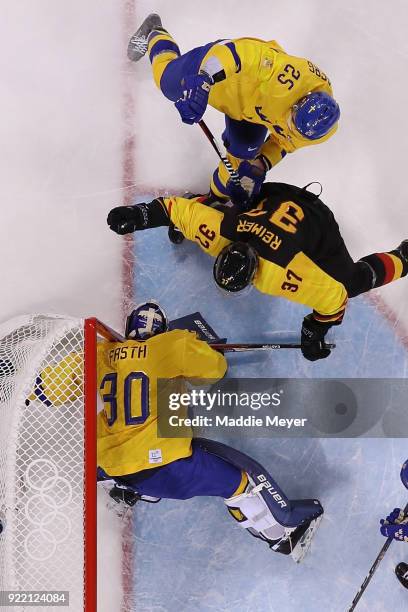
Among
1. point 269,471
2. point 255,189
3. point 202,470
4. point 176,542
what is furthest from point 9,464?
point 255,189

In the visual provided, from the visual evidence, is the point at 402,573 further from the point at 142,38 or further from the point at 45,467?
the point at 142,38

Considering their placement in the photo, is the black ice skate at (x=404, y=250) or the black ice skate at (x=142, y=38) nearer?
the black ice skate at (x=404, y=250)

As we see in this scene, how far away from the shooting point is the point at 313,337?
3.00 metres

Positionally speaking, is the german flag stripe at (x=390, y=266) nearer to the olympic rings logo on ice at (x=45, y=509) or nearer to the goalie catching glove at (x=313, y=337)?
the goalie catching glove at (x=313, y=337)

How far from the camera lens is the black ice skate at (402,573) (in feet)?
10.8

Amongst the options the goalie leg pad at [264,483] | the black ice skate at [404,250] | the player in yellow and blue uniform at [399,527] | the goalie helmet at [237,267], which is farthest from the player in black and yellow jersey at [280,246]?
the player in yellow and blue uniform at [399,527]

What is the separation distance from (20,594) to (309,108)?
7.92 feet

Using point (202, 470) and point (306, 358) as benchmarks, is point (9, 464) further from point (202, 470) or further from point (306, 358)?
point (306, 358)

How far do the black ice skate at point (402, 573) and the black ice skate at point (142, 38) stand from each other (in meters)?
3.18

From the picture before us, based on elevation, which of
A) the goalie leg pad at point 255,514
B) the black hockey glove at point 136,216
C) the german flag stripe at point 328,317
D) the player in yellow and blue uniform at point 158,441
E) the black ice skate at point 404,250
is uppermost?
the black hockey glove at point 136,216

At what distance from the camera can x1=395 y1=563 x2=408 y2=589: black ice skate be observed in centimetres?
329

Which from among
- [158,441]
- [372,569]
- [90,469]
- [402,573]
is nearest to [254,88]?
[158,441]

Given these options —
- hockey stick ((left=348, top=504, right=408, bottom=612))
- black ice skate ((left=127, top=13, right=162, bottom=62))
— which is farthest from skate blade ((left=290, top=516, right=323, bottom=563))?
black ice skate ((left=127, top=13, right=162, bottom=62))

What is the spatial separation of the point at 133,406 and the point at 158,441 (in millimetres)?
204
